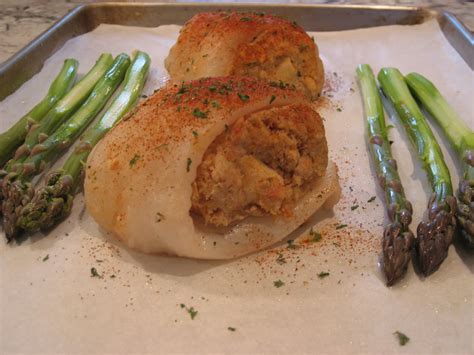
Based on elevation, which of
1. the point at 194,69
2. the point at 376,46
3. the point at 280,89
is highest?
the point at 280,89

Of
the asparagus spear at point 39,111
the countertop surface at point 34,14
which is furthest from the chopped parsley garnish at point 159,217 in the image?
the countertop surface at point 34,14

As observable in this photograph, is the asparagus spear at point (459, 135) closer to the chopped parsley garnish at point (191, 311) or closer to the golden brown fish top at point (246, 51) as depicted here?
the golden brown fish top at point (246, 51)

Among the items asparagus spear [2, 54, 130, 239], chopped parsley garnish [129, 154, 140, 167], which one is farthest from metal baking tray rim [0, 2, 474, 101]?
chopped parsley garnish [129, 154, 140, 167]

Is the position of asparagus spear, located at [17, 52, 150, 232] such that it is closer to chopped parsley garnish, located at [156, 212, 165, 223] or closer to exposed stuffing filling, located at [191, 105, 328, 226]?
chopped parsley garnish, located at [156, 212, 165, 223]

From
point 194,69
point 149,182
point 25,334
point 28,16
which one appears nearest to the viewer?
point 25,334

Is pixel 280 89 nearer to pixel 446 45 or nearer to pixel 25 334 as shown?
pixel 25 334

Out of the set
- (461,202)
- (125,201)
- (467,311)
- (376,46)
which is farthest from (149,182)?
(376,46)
